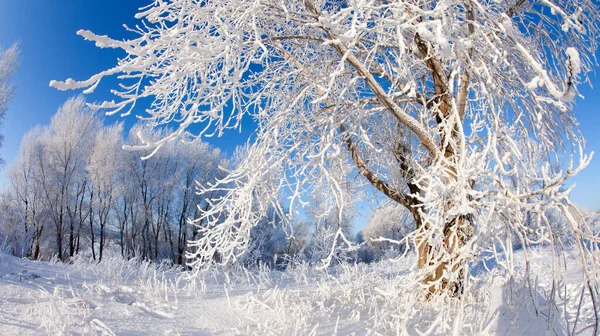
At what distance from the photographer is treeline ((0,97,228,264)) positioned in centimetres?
1838

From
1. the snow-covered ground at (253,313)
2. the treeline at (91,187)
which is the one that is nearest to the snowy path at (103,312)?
the snow-covered ground at (253,313)

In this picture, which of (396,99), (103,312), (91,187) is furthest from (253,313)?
(91,187)

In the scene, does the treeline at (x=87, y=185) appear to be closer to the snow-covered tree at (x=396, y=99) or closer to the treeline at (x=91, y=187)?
the treeline at (x=91, y=187)

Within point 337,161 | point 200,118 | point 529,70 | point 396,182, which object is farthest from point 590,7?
point 200,118

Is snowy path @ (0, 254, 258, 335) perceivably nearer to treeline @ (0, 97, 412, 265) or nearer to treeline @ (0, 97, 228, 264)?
treeline @ (0, 97, 412, 265)

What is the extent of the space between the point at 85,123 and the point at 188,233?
32.3 ft

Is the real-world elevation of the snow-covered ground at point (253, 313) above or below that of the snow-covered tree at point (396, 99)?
below

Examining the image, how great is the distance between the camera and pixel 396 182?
4574 mm

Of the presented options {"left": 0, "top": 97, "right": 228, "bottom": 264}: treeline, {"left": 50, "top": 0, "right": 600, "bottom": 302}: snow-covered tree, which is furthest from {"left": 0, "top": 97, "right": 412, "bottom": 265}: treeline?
{"left": 50, "top": 0, "right": 600, "bottom": 302}: snow-covered tree

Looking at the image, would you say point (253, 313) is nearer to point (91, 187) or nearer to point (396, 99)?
point (396, 99)

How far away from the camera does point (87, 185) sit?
64.2 ft

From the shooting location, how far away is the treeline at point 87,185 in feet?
60.3

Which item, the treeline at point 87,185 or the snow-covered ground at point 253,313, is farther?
the treeline at point 87,185

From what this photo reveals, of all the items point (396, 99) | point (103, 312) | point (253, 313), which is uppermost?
point (396, 99)
